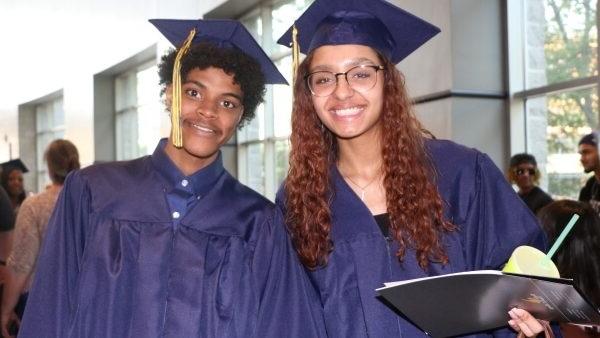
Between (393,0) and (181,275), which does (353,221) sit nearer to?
(181,275)

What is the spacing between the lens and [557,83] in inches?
233

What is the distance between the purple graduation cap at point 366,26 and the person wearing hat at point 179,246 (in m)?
0.30

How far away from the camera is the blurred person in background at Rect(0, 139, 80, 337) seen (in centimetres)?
427

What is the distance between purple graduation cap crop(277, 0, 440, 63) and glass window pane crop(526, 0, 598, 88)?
3669 millimetres

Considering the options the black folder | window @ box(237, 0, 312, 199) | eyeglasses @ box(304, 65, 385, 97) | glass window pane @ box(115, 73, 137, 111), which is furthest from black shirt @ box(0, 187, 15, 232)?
glass window pane @ box(115, 73, 137, 111)

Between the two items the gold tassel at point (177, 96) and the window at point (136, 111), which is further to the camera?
the window at point (136, 111)

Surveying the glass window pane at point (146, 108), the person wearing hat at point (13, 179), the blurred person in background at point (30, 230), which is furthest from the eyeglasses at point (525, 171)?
the glass window pane at point (146, 108)

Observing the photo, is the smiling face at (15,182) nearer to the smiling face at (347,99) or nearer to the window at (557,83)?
the window at (557,83)

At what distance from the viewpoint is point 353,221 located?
2150 millimetres

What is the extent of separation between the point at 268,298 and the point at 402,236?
45 cm

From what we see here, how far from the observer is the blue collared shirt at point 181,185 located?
2.27 m

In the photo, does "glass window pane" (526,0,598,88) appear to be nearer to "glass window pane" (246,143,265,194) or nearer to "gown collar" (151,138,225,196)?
Result: "gown collar" (151,138,225,196)

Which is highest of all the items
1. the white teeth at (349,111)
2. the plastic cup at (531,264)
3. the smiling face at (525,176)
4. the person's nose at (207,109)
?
the person's nose at (207,109)

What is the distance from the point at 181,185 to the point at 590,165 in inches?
137
